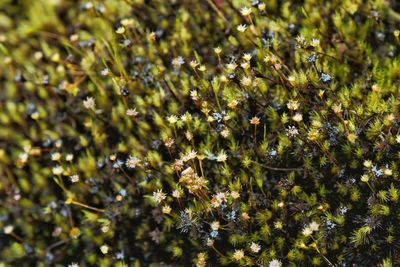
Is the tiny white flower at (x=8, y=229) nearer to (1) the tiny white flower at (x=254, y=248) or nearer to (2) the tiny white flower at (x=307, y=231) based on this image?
(1) the tiny white flower at (x=254, y=248)

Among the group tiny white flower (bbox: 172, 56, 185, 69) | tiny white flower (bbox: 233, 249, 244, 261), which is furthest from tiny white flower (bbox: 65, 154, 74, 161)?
tiny white flower (bbox: 233, 249, 244, 261)

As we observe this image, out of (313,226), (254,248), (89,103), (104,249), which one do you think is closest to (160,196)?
(104,249)

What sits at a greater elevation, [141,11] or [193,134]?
[141,11]

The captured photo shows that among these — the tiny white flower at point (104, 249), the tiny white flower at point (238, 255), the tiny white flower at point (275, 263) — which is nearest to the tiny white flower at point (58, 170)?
the tiny white flower at point (104, 249)

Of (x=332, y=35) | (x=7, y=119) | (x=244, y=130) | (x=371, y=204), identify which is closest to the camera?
(x=371, y=204)

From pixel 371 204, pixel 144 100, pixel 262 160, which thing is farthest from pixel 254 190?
pixel 144 100

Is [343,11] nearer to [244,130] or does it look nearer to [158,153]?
[244,130]

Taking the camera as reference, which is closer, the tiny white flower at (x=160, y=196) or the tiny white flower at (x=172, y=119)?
the tiny white flower at (x=160, y=196)

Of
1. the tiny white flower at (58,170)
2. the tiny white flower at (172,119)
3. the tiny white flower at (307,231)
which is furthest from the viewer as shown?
the tiny white flower at (58,170)

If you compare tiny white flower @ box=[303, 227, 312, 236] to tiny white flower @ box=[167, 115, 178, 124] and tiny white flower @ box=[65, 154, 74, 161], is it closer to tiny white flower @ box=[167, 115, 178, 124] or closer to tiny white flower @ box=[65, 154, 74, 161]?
tiny white flower @ box=[167, 115, 178, 124]
